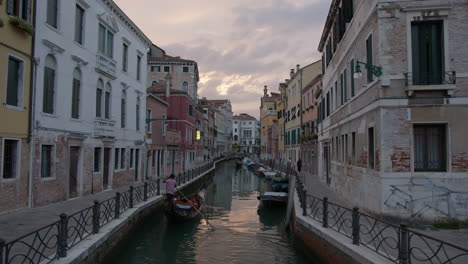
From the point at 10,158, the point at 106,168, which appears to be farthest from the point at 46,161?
the point at 106,168

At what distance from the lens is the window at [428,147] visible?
959 cm

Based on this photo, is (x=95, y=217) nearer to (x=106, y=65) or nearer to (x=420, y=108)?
(x=420, y=108)

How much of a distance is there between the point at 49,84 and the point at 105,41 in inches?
198

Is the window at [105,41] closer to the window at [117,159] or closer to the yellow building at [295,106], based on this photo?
the window at [117,159]

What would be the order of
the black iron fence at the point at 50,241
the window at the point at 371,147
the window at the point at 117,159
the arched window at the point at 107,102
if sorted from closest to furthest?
the black iron fence at the point at 50,241
the window at the point at 371,147
the arched window at the point at 107,102
the window at the point at 117,159

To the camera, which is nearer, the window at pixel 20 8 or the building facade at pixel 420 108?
the building facade at pixel 420 108

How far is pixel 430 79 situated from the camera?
9438 mm


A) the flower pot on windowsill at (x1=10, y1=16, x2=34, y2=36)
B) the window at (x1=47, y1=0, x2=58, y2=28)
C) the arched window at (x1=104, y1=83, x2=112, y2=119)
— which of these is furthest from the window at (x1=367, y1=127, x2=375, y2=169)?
the arched window at (x1=104, y1=83, x2=112, y2=119)

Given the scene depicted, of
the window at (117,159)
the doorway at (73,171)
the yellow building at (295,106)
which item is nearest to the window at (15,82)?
the doorway at (73,171)

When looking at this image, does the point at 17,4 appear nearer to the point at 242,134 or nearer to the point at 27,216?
the point at 27,216

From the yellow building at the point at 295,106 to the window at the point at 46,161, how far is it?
23596 mm

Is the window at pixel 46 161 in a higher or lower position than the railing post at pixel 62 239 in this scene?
higher

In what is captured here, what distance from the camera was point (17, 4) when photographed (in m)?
10.6

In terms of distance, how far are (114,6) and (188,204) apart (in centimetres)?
964
